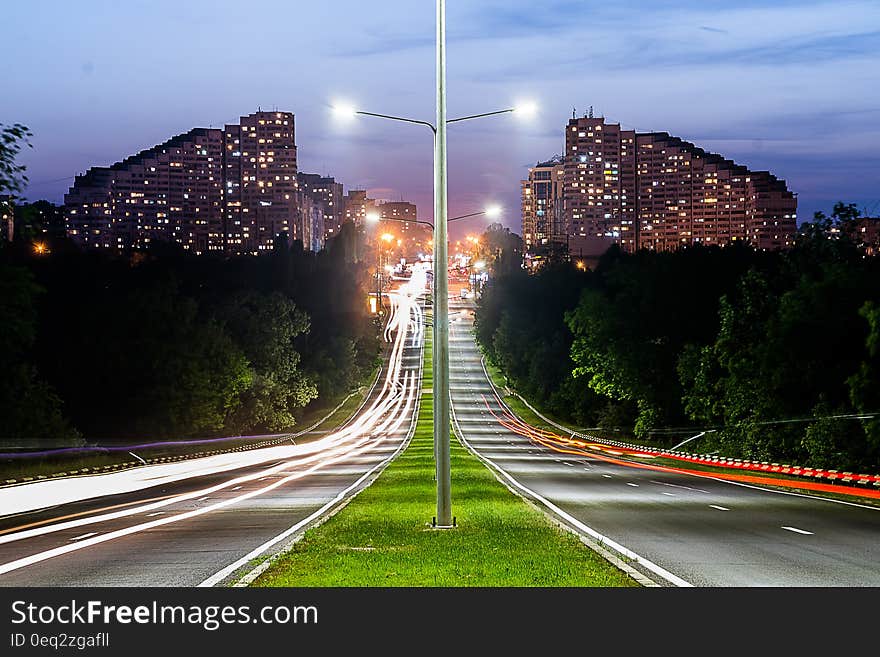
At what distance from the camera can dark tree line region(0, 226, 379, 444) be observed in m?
60.2

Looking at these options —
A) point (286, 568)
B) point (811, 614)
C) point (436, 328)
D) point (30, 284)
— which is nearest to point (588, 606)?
point (811, 614)

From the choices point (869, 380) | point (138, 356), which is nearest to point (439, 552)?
point (869, 380)

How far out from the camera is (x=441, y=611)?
39.6 ft

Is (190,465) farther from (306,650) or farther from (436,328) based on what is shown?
(306,650)

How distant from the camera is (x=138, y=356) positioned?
85312 mm

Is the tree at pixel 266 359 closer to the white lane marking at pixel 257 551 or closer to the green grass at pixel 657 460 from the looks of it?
the green grass at pixel 657 460

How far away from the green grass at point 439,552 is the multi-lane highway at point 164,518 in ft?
3.04

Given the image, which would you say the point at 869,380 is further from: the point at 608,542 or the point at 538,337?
the point at 538,337

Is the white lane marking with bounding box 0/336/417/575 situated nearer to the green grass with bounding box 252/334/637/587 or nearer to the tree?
the green grass with bounding box 252/334/637/587

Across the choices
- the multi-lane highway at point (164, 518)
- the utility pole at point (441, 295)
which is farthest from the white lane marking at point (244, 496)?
the utility pole at point (441, 295)

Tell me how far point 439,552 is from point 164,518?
11.4 metres

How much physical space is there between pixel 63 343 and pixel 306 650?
82.3 meters

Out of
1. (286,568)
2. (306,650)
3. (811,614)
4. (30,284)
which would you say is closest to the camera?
(306,650)

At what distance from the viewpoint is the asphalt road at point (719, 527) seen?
16219mm
